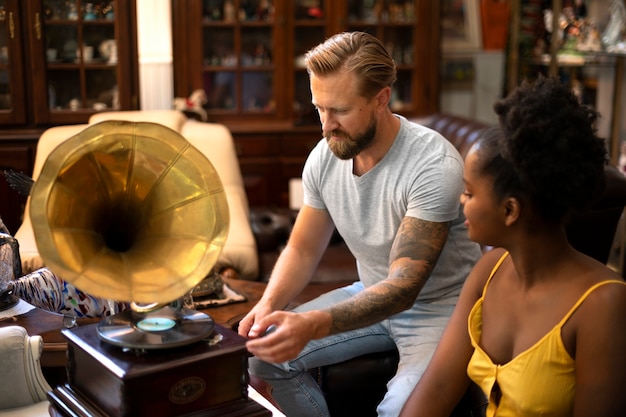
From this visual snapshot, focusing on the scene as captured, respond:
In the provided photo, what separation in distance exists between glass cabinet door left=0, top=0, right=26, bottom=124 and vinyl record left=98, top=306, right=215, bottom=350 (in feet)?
11.0

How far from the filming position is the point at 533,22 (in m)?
5.22

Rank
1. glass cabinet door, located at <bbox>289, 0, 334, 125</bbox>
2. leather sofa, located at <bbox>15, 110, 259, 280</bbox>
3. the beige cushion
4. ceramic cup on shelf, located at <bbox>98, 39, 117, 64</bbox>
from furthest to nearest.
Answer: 1. glass cabinet door, located at <bbox>289, 0, 334, 125</bbox>
2. ceramic cup on shelf, located at <bbox>98, 39, 117, 64</bbox>
3. leather sofa, located at <bbox>15, 110, 259, 280</bbox>
4. the beige cushion

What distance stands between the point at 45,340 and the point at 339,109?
949 millimetres

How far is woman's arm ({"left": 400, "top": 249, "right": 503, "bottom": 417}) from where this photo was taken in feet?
6.14

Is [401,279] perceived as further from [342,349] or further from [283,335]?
[283,335]

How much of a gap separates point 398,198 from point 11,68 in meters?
3.00

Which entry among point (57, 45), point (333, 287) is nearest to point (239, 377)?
point (333, 287)

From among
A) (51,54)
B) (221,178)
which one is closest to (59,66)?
(51,54)

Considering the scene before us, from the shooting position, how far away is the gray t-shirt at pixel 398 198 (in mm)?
2230

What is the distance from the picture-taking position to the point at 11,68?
15.0ft

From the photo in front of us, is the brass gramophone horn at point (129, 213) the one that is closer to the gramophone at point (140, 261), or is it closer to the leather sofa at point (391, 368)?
the gramophone at point (140, 261)

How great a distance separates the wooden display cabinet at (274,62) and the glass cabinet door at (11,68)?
88cm

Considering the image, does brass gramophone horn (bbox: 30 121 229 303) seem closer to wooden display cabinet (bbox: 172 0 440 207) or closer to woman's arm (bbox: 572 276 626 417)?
woman's arm (bbox: 572 276 626 417)

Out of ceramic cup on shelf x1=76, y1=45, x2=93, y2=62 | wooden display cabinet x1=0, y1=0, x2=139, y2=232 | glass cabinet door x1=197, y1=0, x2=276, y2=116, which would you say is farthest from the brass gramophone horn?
glass cabinet door x1=197, y1=0, x2=276, y2=116
